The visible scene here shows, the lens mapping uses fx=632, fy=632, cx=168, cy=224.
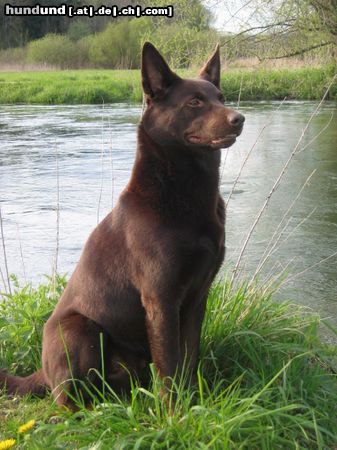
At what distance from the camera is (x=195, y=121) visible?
2631mm

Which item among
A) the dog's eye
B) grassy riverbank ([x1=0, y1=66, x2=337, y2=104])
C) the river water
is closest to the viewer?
the dog's eye

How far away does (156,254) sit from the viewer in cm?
260

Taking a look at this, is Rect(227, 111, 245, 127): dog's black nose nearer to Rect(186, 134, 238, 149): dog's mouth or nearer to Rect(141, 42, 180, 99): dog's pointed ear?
Rect(186, 134, 238, 149): dog's mouth

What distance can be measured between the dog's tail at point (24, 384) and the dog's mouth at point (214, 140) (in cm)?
132

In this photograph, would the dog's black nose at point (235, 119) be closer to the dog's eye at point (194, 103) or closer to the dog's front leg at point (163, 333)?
the dog's eye at point (194, 103)

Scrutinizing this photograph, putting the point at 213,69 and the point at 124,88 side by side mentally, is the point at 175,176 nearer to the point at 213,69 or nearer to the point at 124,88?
the point at 213,69

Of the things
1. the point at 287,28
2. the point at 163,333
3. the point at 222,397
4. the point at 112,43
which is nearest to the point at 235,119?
the point at 163,333

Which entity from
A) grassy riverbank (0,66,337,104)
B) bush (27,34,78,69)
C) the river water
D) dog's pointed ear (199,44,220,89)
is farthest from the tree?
bush (27,34,78,69)

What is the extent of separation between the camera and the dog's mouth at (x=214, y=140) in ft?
8.36

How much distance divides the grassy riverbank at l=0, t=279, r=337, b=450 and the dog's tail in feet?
0.19

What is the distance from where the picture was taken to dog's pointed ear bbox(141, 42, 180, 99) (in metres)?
2.68

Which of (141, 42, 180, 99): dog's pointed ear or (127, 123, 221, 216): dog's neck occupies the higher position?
(141, 42, 180, 99): dog's pointed ear

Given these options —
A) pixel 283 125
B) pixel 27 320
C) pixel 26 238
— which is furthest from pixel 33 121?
pixel 27 320

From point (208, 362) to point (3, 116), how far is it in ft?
54.4
